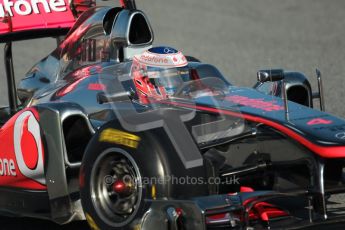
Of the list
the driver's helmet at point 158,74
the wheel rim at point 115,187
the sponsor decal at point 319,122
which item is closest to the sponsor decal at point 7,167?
the wheel rim at point 115,187

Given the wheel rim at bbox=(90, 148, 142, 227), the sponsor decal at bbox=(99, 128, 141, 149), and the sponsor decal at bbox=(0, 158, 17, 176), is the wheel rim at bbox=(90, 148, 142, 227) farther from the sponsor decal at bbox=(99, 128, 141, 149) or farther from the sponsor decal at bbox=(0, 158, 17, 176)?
the sponsor decal at bbox=(0, 158, 17, 176)

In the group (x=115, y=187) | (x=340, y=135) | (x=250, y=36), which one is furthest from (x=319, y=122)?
(x=250, y=36)

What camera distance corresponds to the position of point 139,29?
8281mm

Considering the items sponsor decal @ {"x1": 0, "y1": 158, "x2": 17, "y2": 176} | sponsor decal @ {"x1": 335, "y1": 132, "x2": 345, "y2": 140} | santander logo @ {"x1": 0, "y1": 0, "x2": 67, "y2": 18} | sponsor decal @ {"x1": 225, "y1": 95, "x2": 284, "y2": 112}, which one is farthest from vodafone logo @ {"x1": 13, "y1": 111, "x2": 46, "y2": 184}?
sponsor decal @ {"x1": 335, "y1": 132, "x2": 345, "y2": 140}

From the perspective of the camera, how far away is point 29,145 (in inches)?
278

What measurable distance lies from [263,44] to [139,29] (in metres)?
8.71

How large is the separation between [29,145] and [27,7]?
226cm

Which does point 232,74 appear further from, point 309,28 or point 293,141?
point 293,141

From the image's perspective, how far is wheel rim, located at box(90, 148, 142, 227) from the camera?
20.5ft

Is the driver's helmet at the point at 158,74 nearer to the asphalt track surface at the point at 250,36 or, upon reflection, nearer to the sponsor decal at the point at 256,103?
the sponsor decal at the point at 256,103

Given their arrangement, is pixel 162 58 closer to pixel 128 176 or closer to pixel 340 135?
pixel 128 176

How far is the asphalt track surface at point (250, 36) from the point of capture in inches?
594

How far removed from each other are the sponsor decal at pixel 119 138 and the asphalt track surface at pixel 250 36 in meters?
6.86

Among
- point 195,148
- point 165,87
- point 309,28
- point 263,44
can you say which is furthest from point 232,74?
point 195,148
